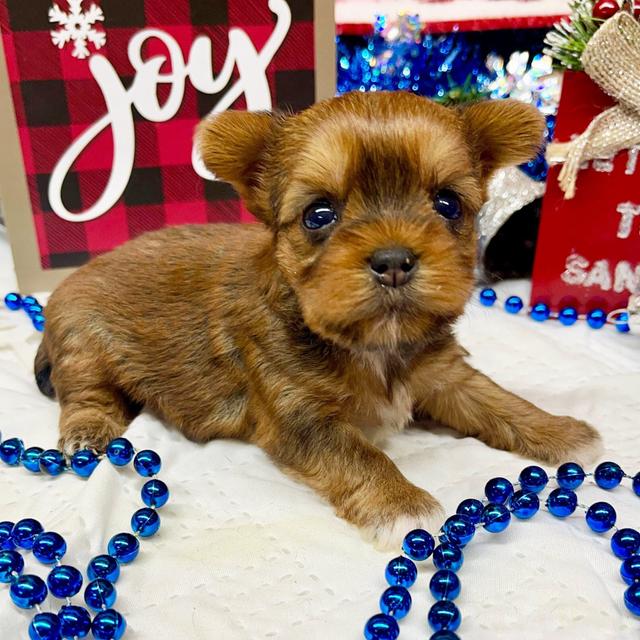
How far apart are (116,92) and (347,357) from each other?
5.79 ft

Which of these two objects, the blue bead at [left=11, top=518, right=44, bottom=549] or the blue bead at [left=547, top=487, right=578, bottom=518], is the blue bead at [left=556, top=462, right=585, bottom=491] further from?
the blue bead at [left=11, top=518, right=44, bottom=549]

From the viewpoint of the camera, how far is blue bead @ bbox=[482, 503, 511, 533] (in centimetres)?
174

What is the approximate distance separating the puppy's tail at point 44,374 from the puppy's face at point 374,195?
97 cm

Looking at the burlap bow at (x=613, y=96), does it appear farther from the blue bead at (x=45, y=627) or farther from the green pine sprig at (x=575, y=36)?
the blue bead at (x=45, y=627)

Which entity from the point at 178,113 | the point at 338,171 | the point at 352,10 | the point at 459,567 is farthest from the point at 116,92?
the point at 459,567

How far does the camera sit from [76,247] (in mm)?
3258

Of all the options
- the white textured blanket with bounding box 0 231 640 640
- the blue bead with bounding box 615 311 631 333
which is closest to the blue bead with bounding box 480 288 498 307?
the blue bead with bounding box 615 311 631 333

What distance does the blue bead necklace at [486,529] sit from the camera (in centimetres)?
146

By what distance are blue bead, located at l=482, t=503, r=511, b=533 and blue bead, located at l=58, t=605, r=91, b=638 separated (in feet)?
2.93

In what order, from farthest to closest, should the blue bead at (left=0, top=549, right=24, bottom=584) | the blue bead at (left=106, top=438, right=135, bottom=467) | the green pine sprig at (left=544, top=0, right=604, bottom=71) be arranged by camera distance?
the green pine sprig at (left=544, top=0, right=604, bottom=71)
the blue bead at (left=106, top=438, right=135, bottom=467)
the blue bead at (left=0, top=549, right=24, bottom=584)

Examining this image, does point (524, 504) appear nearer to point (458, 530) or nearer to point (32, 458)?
point (458, 530)

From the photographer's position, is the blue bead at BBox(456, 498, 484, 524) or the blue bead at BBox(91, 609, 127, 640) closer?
the blue bead at BBox(91, 609, 127, 640)

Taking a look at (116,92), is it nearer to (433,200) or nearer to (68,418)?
(68,418)

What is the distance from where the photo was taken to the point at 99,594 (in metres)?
1.53
